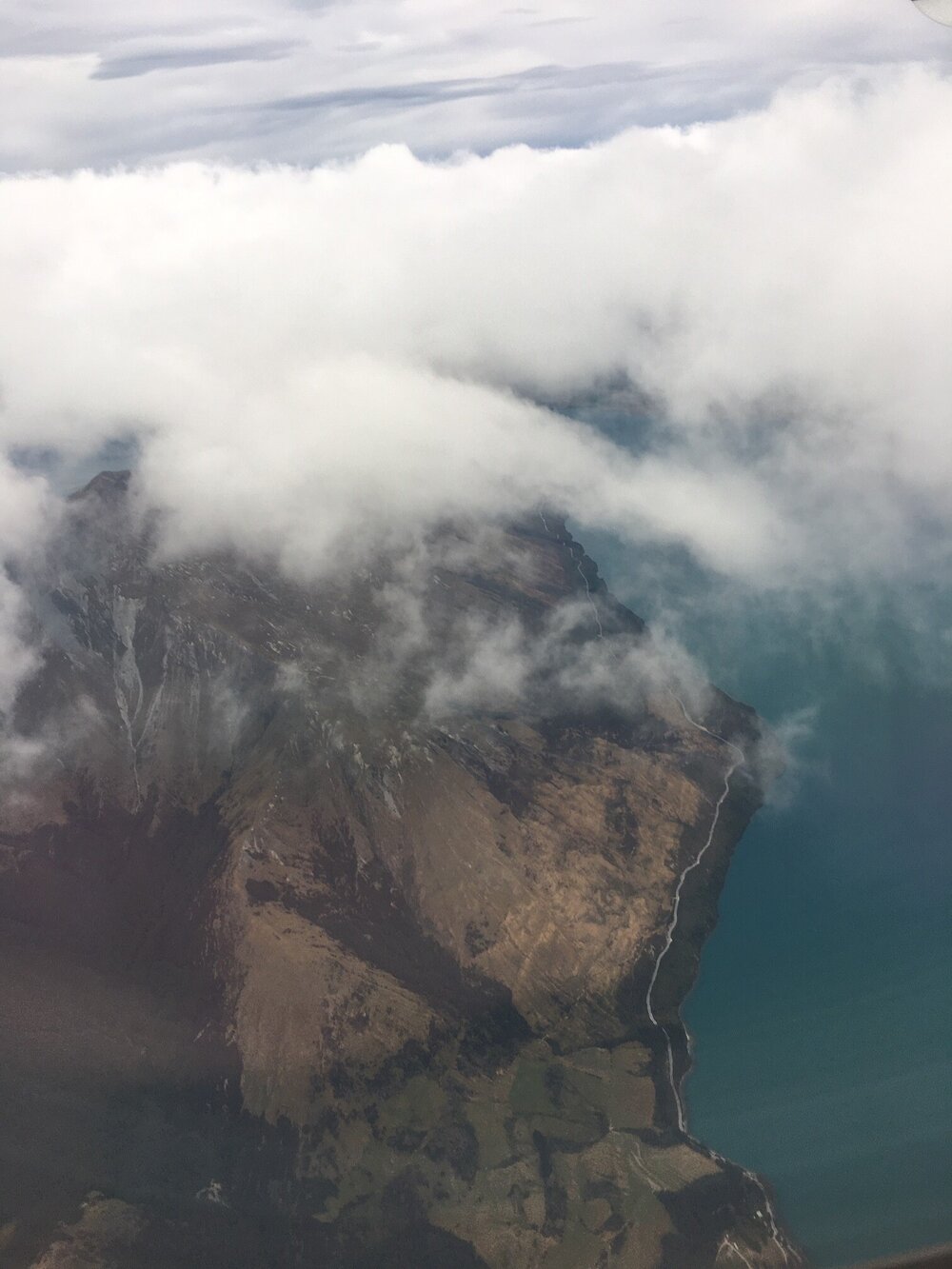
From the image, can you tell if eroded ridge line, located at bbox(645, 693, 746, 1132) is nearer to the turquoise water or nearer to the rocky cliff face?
the rocky cliff face

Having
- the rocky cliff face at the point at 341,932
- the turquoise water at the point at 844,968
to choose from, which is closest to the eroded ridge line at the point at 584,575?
the rocky cliff face at the point at 341,932

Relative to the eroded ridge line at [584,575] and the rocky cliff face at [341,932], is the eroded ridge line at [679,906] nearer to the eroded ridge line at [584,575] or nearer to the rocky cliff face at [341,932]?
the rocky cliff face at [341,932]

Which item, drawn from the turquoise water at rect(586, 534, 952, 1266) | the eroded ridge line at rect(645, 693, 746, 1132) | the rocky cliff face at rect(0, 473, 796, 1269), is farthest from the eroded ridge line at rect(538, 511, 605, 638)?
the eroded ridge line at rect(645, 693, 746, 1132)

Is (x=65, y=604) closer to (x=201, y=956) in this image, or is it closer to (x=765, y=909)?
(x=201, y=956)

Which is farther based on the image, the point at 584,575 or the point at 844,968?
the point at 584,575

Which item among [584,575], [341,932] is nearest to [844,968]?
[341,932]

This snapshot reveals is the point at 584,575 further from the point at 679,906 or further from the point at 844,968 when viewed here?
the point at 844,968

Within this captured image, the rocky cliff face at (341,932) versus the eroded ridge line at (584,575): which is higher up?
the rocky cliff face at (341,932)
